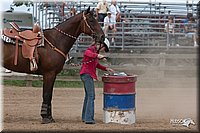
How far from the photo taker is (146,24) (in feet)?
75.3

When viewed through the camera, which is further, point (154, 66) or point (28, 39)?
point (154, 66)

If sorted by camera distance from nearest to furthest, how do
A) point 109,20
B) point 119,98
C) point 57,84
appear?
point 119,98 < point 57,84 < point 109,20

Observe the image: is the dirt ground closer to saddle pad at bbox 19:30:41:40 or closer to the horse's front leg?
the horse's front leg

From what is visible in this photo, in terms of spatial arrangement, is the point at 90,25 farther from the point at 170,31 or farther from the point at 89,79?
the point at 170,31

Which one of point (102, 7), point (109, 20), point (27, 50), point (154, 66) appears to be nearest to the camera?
point (27, 50)

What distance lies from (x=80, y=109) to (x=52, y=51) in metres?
2.99

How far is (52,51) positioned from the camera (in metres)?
10.4

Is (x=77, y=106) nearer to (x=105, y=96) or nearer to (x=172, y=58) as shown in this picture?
(x=105, y=96)

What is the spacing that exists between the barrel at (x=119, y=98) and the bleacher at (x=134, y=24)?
10.9m

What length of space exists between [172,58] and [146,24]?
10.9ft

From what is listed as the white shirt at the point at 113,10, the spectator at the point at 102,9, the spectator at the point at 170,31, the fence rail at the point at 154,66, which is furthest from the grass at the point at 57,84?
the spectator at the point at 170,31

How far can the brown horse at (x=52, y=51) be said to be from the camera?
10289 millimetres

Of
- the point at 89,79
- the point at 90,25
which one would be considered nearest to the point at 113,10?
the point at 90,25

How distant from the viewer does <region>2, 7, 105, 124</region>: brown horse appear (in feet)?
33.8
